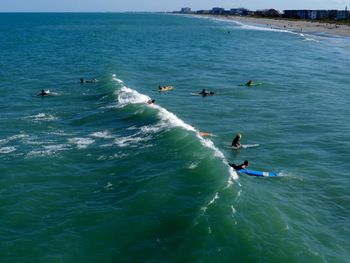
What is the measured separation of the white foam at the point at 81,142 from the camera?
107 ft

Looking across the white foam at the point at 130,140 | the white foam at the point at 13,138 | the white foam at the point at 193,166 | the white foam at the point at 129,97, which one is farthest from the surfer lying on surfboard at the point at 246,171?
the white foam at the point at 129,97

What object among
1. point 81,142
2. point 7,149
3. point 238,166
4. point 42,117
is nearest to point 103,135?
point 81,142

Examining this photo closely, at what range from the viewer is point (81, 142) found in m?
33.4

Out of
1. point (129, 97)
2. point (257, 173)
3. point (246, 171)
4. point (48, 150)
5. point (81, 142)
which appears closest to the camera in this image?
point (257, 173)

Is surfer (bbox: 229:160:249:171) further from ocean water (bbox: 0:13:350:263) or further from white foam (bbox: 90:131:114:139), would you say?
white foam (bbox: 90:131:114:139)

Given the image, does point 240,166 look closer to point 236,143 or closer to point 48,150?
point 236,143

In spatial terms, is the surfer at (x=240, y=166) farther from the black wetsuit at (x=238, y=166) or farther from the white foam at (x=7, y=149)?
the white foam at (x=7, y=149)

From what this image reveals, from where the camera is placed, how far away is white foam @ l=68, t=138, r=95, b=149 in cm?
3247

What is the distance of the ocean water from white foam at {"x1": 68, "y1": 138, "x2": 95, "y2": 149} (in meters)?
0.15

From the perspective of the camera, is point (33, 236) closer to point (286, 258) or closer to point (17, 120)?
point (286, 258)

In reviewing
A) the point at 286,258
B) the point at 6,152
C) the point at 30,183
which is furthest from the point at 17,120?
the point at 286,258

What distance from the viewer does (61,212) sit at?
23.0 m

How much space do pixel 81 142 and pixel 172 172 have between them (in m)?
9.47

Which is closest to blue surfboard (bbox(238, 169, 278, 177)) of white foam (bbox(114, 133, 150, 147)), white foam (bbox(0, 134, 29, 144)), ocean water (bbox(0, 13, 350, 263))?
ocean water (bbox(0, 13, 350, 263))
